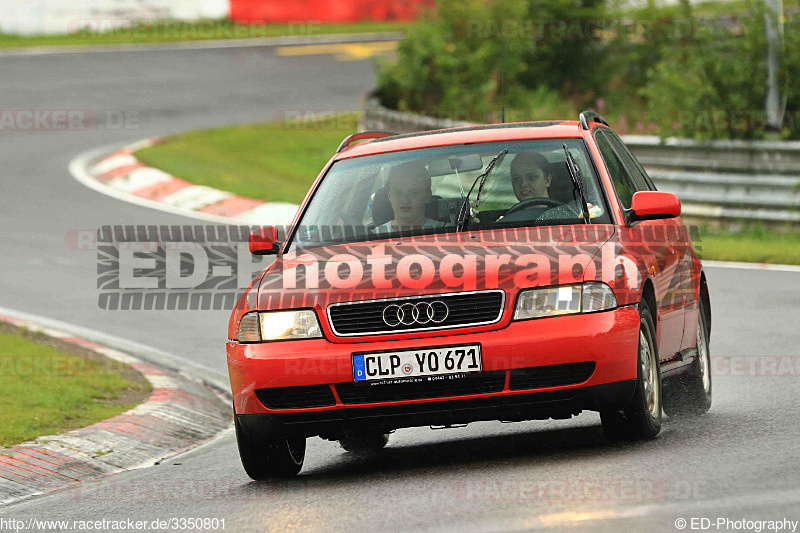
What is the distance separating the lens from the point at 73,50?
36.5 m

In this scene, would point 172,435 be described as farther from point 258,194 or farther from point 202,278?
point 258,194

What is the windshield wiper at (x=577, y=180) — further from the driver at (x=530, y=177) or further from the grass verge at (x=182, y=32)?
the grass verge at (x=182, y=32)

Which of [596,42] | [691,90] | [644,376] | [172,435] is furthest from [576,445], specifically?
[596,42]

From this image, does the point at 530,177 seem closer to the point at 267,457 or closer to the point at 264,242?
the point at 264,242

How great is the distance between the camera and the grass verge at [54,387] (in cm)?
903

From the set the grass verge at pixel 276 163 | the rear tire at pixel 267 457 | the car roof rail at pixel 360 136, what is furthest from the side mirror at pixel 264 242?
the grass verge at pixel 276 163

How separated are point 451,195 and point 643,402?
5.55ft

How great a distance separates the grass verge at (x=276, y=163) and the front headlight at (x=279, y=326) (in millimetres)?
8664

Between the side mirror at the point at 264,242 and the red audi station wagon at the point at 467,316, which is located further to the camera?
the side mirror at the point at 264,242

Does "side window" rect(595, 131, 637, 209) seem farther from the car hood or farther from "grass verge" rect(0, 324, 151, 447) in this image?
"grass verge" rect(0, 324, 151, 447)

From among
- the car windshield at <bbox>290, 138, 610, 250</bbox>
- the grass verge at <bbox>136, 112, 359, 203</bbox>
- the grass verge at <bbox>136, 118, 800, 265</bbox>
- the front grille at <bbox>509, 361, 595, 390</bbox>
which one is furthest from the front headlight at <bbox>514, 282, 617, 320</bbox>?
the grass verge at <bbox>136, 112, 359, 203</bbox>

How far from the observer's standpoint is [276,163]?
912 inches

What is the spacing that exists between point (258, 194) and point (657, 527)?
49.1ft

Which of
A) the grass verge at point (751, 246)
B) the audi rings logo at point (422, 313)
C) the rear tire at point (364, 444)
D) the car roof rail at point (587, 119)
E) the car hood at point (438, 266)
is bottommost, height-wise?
the grass verge at point (751, 246)
